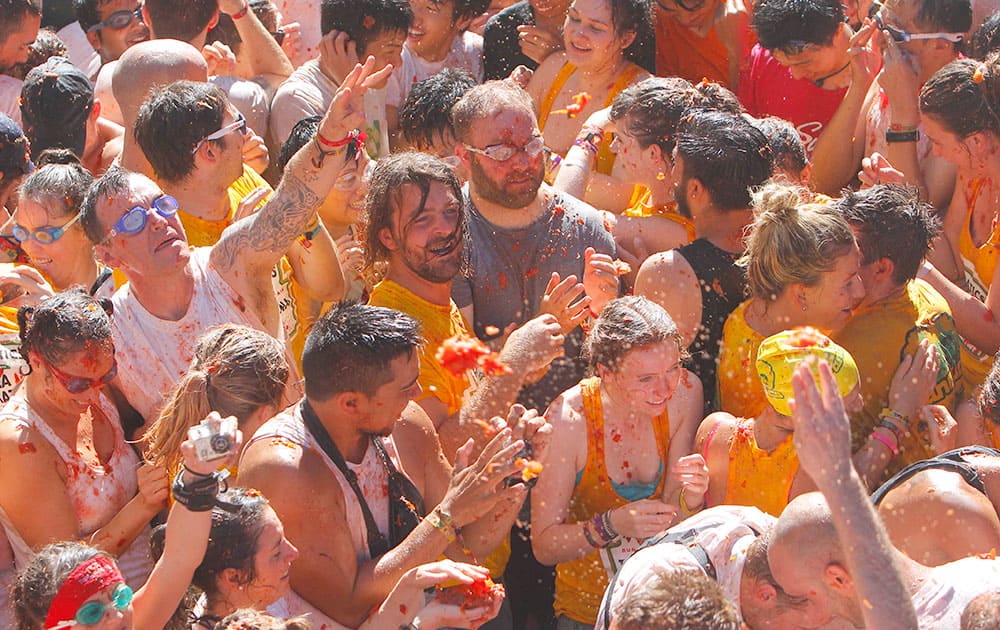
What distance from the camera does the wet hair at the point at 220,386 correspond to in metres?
4.22

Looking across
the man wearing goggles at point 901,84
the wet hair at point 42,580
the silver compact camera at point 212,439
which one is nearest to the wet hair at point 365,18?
the man wearing goggles at point 901,84

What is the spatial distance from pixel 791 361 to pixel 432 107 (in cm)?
283

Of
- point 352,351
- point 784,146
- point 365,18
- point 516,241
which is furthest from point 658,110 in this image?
point 352,351

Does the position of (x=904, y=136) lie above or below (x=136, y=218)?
above

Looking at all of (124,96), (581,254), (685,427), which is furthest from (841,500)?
(124,96)

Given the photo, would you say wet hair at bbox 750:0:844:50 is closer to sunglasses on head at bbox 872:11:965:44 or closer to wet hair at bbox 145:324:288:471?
sunglasses on head at bbox 872:11:965:44

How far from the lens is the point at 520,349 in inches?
183

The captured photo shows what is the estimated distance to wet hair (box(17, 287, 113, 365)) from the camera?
4281 millimetres

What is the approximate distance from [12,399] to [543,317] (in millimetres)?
1970

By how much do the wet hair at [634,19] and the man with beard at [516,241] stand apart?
4.39 ft

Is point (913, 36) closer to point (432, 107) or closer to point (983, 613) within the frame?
point (432, 107)

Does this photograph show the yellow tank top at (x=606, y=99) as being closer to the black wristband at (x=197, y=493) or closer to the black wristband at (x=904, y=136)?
the black wristband at (x=904, y=136)

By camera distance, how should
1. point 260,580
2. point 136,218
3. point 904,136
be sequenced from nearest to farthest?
point 260,580 → point 136,218 → point 904,136

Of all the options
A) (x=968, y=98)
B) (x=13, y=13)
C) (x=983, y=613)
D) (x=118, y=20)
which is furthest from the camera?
(x=118, y=20)
